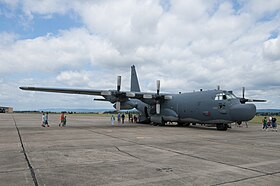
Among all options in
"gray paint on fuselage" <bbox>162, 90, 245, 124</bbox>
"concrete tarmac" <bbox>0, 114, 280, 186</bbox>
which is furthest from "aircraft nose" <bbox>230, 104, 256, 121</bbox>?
"concrete tarmac" <bbox>0, 114, 280, 186</bbox>

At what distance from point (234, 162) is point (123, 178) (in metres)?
3.80

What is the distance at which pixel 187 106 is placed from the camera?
23672 mm

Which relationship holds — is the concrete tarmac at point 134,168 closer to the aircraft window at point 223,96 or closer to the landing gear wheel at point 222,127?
the aircraft window at point 223,96

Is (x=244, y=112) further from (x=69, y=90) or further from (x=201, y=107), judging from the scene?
(x=69, y=90)

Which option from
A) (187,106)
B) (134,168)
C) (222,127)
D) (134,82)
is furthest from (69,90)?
(134,168)

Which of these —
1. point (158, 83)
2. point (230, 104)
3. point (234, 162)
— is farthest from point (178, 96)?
point (234, 162)

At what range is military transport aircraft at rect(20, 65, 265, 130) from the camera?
19122mm

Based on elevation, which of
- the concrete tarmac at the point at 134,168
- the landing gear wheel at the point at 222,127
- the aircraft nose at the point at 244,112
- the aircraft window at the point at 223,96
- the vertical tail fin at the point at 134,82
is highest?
the vertical tail fin at the point at 134,82

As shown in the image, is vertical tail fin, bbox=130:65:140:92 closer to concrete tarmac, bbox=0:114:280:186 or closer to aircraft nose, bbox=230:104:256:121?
aircraft nose, bbox=230:104:256:121

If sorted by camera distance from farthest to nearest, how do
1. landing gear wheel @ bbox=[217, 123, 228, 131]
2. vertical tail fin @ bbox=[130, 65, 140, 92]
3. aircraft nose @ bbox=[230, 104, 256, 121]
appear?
vertical tail fin @ bbox=[130, 65, 140, 92]
landing gear wheel @ bbox=[217, 123, 228, 131]
aircraft nose @ bbox=[230, 104, 256, 121]

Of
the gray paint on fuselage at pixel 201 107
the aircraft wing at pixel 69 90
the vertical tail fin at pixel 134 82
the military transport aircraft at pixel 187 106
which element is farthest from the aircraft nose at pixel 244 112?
the vertical tail fin at pixel 134 82

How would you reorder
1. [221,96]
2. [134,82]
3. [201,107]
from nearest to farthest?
1. [221,96]
2. [201,107]
3. [134,82]

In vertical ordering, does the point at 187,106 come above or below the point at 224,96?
below

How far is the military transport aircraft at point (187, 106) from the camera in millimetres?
19122
